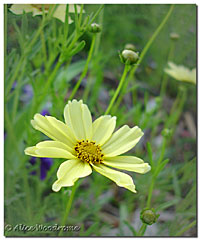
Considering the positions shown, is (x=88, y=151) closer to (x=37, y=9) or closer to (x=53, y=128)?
(x=53, y=128)

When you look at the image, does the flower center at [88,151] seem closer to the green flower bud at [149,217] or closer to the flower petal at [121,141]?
the flower petal at [121,141]

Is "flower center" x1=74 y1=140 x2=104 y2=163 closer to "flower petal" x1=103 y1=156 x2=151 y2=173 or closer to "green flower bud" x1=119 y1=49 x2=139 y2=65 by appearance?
"flower petal" x1=103 y1=156 x2=151 y2=173

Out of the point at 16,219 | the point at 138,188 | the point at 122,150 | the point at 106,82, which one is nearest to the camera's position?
the point at 122,150

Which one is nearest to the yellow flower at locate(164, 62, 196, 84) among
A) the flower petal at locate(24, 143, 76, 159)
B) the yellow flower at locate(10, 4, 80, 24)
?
the yellow flower at locate(10, 4, 80, 24)

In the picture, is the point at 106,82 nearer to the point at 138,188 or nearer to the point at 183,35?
the point at 183,35

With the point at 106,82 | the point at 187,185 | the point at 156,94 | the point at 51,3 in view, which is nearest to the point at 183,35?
the point at 156,94
